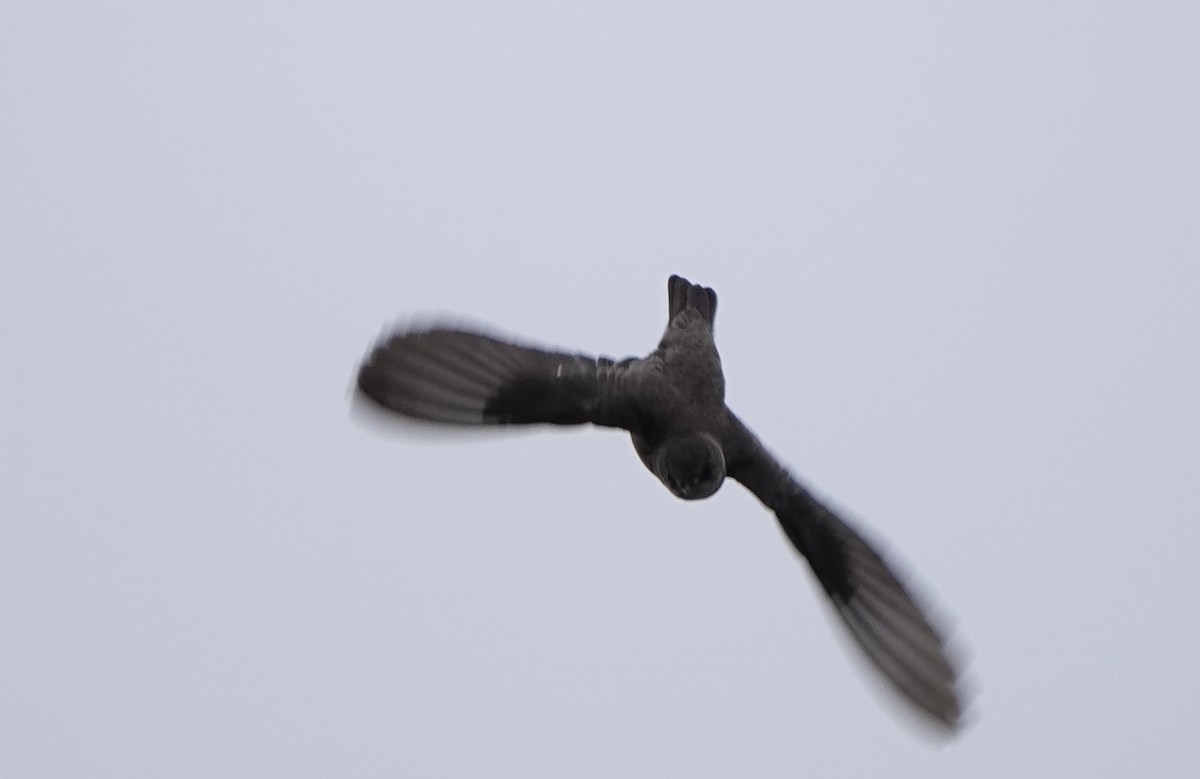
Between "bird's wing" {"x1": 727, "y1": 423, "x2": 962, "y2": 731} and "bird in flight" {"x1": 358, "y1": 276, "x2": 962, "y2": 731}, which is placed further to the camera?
"bird's wing" {"x1": 727, "y1": 423, "x2": 962, "y2": 731}

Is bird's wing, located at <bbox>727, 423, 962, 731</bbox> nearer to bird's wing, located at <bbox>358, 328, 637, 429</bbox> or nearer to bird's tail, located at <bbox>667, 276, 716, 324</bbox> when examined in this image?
bird's wing, located at <bbox>358, 328, 637, 429</bbox>

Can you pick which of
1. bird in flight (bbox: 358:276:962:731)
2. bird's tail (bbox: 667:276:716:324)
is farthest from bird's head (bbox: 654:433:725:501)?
bird's tail (bbox: 667:276:716:324)

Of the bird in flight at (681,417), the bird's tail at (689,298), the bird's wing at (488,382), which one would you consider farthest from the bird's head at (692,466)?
the bird's tail at (689,298)

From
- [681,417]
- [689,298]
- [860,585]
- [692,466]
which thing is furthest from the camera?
[689,298]

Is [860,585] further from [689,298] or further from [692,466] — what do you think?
[689,298]

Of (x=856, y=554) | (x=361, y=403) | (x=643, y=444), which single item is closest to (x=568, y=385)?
(x=643, y=444)

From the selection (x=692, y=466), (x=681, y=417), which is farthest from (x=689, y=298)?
(x=692, y=466)
